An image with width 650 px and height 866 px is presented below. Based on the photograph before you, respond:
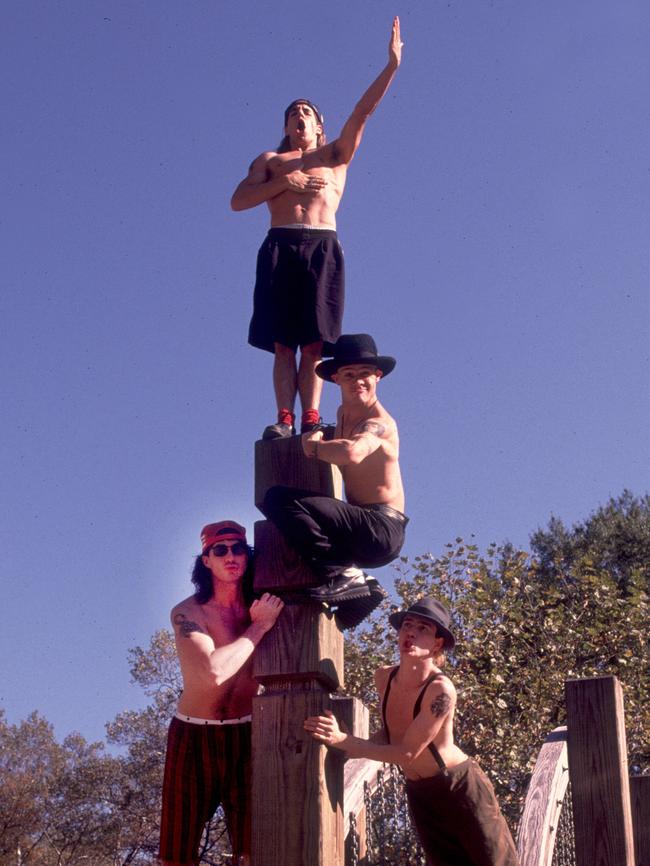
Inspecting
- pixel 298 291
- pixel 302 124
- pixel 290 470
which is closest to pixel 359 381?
pixel 290 470

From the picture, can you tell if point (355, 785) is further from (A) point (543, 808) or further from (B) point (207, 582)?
(B) point (207, 582)

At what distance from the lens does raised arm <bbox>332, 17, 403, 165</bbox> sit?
5.70m

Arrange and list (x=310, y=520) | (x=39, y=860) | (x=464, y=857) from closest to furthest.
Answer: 1. (x=310, y=520)
2. (x=464, y=857)
3. (x=39, y=860)

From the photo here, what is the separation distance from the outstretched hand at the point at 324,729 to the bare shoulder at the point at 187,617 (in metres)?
0.71

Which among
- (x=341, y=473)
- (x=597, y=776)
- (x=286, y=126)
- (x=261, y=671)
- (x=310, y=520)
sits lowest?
(x=597, y=776)

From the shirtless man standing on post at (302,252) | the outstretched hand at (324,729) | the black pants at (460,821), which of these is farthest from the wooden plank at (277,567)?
the black pants at (460,821)

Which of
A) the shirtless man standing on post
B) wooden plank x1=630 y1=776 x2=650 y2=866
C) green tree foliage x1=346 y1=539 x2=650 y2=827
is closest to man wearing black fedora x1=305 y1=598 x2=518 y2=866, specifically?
the shirtless man standing on post

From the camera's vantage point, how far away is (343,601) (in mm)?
4547

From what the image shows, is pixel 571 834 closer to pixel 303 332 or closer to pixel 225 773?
pixel 225 773

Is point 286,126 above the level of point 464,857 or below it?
above

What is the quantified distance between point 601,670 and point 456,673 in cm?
178

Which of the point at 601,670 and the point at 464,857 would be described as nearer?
the point at 464,857

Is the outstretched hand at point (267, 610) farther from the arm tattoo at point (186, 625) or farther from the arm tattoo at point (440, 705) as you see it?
the arm tattoo at point (440, 705)

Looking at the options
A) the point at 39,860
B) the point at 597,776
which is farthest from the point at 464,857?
the point at 39,860
